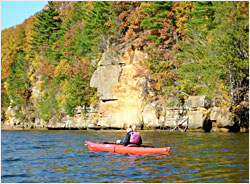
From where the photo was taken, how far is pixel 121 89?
1745 inches

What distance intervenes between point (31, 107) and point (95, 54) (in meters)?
16.2

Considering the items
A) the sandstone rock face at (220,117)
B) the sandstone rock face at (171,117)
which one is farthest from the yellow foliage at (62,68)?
the sandstone rock face at (220,117)

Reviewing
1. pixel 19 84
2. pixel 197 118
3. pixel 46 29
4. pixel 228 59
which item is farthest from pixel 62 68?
pixel 228 59

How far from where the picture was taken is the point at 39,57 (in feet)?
213

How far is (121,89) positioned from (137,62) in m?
A: 3.56

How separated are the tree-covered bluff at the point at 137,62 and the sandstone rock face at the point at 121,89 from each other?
0.12 metres

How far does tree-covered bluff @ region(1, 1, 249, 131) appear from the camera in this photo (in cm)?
3153

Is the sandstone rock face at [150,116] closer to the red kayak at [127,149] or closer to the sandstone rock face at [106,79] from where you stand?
the sandstone rock face at [106,79]

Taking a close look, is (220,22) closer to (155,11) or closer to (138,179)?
(155,11)

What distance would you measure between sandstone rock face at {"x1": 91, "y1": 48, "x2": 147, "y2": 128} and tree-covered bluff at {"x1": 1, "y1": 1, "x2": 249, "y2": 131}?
4.9 inches

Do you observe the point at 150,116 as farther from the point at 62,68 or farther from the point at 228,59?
the point at 62,68

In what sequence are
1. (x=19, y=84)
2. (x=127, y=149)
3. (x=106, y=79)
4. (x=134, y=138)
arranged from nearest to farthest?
(x=127, y=149), (x=134, y=138), (x=106, y=79), (x=19, y=84)

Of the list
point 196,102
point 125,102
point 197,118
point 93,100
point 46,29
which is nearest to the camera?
point 197,118

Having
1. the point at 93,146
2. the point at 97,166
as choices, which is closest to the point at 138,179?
the point at 97,166
